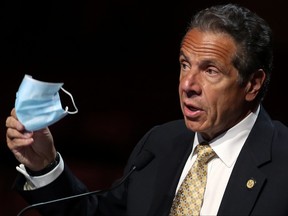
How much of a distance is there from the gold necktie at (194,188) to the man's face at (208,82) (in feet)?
0.23

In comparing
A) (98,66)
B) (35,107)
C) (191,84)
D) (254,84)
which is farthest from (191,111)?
(98,66)

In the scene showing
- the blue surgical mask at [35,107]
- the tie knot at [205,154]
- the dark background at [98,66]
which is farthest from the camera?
the dark background at [98,66]

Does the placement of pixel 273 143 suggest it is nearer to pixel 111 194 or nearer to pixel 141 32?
pixel 111 194

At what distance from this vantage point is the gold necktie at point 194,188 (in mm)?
1707

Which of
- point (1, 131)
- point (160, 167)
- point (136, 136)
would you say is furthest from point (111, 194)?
point (1, 131)

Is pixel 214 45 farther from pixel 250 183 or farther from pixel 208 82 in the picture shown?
pixel 250 183

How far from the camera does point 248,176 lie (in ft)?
5.51

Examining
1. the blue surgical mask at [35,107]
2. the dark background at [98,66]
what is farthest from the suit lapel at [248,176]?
the dark background at [98,66]

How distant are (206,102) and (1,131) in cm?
144

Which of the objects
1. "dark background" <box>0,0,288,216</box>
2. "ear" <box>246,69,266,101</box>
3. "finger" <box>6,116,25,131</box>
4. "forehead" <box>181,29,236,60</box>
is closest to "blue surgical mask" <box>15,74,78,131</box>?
"finger" <box>6,116,25,131</box>

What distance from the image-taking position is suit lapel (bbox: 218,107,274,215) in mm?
1653

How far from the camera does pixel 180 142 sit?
73.6 inches

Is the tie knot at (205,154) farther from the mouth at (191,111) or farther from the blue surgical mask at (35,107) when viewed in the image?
the blue surgical mask at (35,107)

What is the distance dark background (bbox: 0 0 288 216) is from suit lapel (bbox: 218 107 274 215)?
107 cm
